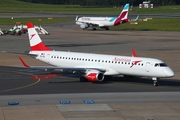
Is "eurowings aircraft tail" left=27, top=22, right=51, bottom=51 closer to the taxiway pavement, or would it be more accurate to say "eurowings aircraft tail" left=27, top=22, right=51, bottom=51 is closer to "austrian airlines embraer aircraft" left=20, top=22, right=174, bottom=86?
"austrian airlines embraer aircraft" left=20, top=22, right=174, bottom=86

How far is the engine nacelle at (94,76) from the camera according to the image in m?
50.7

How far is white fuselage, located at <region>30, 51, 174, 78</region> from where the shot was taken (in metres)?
48.5

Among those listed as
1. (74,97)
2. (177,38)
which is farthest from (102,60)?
(177,38)

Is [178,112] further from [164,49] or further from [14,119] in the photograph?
[164,49]

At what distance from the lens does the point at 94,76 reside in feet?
166

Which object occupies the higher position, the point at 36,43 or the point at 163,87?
the point at 36,43

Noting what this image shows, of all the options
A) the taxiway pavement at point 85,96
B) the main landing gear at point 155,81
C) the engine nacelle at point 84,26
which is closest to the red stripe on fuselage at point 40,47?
the taxiway pavement at point 85,96

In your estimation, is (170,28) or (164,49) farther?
(170,28)

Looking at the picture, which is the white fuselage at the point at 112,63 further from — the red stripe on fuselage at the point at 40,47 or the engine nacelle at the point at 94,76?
the engine nacelle at the point at 94,76

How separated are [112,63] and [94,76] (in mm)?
2381

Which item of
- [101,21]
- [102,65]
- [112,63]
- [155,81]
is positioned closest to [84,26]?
[101,21]

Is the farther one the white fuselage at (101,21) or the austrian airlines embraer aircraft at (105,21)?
the austrian airlines embraer aircraft at (105,21)

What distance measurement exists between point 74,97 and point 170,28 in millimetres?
92793

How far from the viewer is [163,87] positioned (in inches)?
1941
